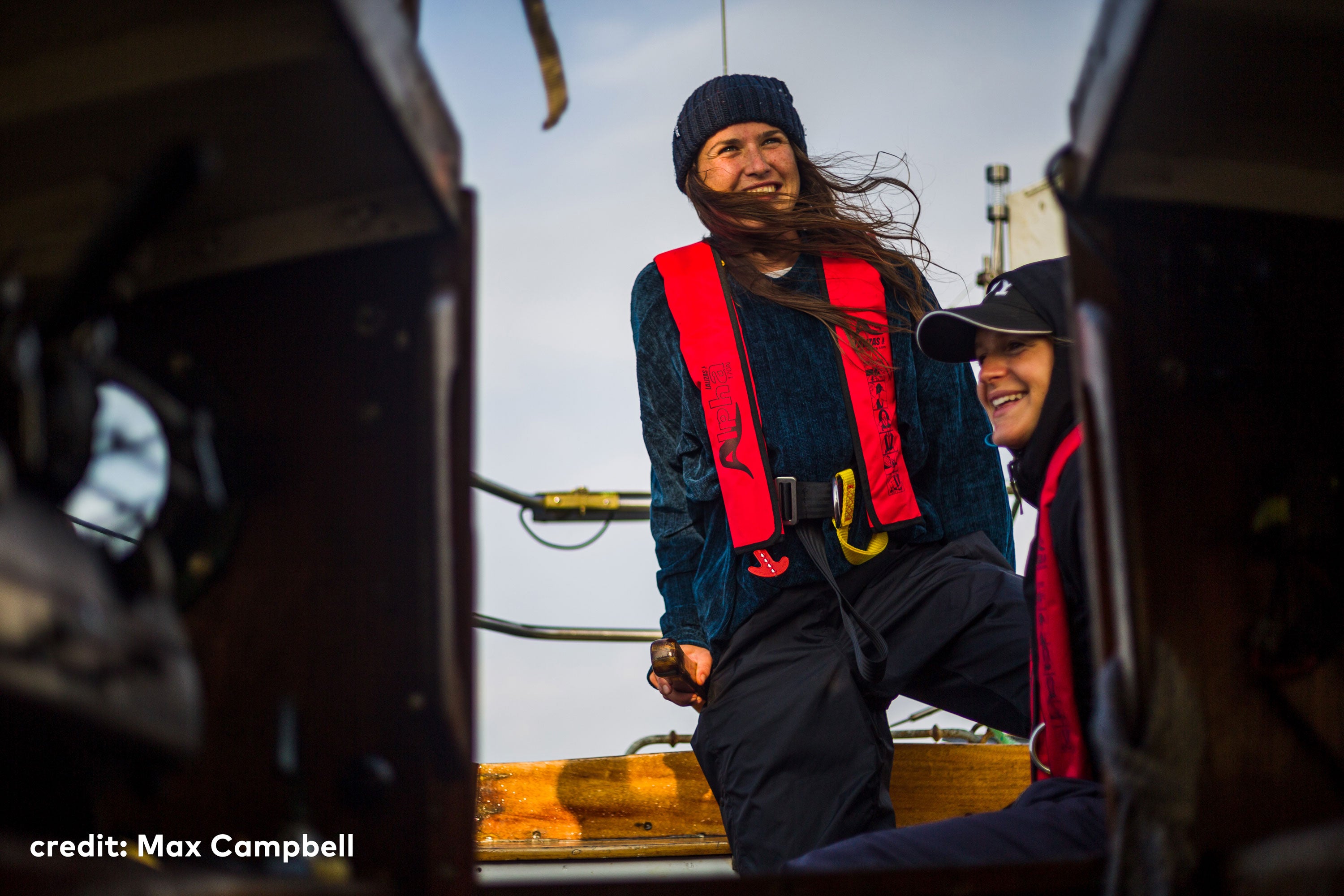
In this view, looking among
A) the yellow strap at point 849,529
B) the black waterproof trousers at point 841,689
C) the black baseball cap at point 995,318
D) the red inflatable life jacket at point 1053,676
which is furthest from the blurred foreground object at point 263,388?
the yellow strap at point 849,529

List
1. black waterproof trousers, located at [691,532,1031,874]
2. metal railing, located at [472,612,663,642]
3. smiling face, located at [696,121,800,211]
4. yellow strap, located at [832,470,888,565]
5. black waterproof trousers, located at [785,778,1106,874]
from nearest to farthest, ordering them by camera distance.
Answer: black waterproof trousers, located at [785,778,1106,874], black waterproof trousers, located at [691,532,1031,874], yellow strap, located at [832,470,888,565], smiling face, located at [696,121,800,211], metal railing, located at [472,612,663,642]

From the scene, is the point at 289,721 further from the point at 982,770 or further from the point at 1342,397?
the point at 982,770

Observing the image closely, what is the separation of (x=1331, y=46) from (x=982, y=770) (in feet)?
6.44

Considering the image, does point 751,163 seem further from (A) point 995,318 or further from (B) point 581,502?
(B) point 581,502

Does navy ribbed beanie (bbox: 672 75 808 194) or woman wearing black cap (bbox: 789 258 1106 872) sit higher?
navy ribbed beanie (bbox: 672 75 808 194)

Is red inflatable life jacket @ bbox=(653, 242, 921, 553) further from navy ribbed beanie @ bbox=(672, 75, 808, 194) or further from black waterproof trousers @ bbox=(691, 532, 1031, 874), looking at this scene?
navy ribbed beanie @ bbox=(672, 75, 808, 194)

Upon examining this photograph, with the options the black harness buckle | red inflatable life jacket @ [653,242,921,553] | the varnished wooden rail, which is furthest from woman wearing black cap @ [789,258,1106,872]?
the varnished wooden rail

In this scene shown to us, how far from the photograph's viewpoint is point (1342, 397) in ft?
2.50

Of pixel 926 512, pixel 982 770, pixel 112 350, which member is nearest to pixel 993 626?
pixel 926 512

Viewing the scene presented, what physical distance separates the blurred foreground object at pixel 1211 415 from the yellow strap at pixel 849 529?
4.08 feet

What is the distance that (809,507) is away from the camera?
2.02m

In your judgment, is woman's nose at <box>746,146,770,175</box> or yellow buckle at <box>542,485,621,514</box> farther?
yellow buckle at <box>542,485,621,514</box>

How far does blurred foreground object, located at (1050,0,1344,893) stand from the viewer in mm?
708

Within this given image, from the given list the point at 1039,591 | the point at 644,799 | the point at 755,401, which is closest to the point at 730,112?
the point at 755,401
